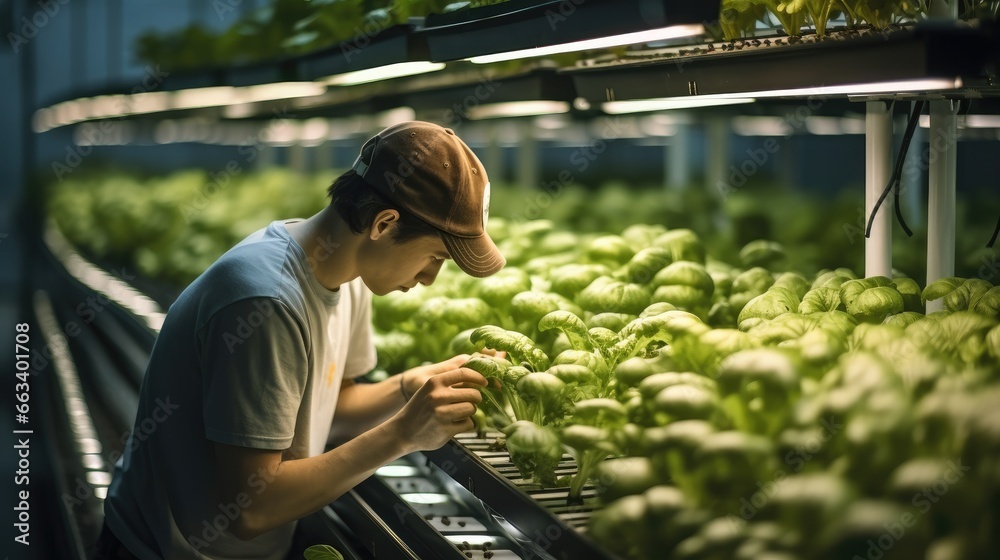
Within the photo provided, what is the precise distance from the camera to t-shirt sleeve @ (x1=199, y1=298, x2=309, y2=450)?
1.66 metres

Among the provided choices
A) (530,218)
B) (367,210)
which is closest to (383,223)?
(367,210)

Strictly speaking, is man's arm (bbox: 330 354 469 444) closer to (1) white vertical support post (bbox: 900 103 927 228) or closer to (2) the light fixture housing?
(2) the light fixture housing

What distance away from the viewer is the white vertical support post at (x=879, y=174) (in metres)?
2.02

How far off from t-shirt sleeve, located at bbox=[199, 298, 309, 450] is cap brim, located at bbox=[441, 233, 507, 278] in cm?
31

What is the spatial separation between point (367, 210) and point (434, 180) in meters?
0.14

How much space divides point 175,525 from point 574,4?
1.20 meters

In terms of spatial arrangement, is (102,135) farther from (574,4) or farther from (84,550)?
(574,4)

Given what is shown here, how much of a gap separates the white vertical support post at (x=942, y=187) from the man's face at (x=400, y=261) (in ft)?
3.22

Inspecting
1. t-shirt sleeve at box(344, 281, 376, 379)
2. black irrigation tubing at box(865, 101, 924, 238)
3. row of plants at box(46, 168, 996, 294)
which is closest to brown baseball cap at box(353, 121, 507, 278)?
t-shirt sleeve at box(344, 281, 376, 379)

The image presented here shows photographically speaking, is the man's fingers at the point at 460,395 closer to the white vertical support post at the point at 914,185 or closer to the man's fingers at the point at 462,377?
the man's fingers at the point at 462,377

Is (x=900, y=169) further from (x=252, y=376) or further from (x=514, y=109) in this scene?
(x=514, y=109)

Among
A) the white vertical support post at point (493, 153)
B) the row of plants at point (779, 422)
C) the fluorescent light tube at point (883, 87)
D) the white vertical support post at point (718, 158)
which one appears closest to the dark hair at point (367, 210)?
the row of plants at point (779, 422)

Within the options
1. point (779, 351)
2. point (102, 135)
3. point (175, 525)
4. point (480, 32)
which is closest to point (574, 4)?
point (480, 32)

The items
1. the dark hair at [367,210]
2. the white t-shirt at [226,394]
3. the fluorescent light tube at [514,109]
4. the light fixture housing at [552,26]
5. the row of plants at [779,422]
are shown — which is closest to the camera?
the row of plants at [779,422]
